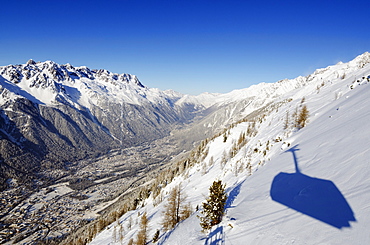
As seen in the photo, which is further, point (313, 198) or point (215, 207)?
point (215, 207)

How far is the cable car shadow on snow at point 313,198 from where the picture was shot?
335 inches

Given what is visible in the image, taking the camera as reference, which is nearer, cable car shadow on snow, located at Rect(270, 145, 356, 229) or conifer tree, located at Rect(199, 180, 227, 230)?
cable car shadow on snow, located at Rect(270, 145, 356, 229)

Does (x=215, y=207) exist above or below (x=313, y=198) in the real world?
below

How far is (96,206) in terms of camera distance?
135625mm

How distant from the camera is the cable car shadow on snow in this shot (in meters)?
8.52

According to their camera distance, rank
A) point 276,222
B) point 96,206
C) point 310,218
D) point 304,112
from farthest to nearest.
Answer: point 96,206, point 304,112, point 276,222, point 310,218

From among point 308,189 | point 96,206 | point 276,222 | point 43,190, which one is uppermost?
point 308,189

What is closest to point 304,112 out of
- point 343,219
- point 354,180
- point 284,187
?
point 284,187

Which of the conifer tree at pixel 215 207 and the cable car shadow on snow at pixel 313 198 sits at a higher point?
the cable car shadow on snow at pixel 313 198

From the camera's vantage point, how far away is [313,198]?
10789mm

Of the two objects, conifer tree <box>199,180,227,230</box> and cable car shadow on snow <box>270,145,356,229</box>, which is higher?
cable car shadow on snow <box>270,145,356,229</box>

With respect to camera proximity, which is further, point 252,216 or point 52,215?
point 52,215

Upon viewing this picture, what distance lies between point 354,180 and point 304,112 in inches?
1072

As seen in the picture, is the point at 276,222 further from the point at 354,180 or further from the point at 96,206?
the point at 96,206
